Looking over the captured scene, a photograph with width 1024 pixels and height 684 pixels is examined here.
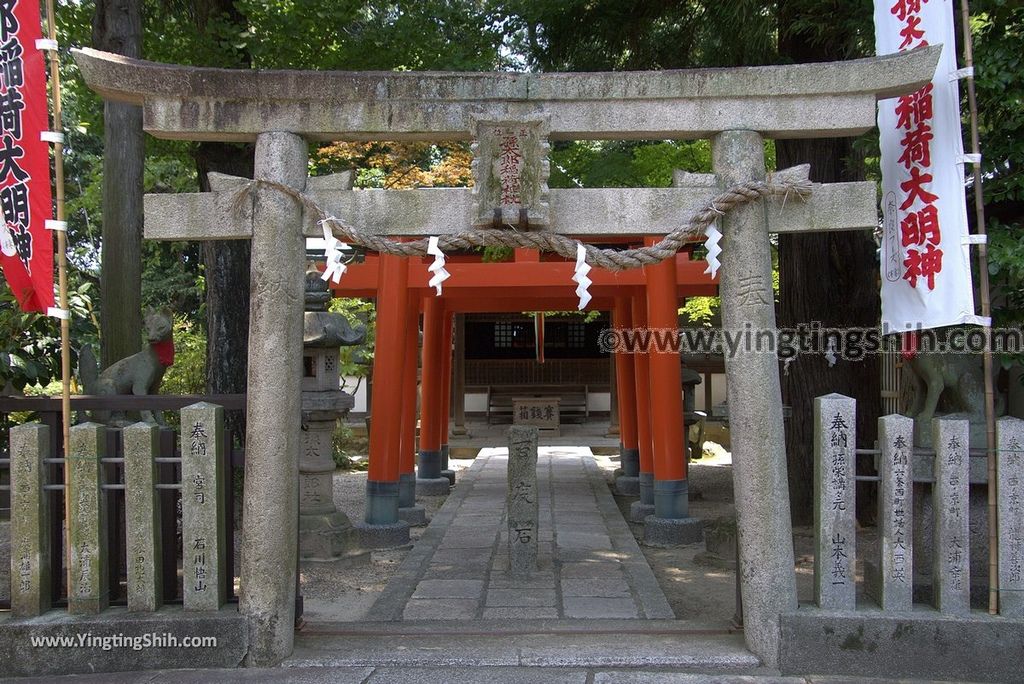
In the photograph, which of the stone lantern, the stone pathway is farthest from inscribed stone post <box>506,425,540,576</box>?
the stone lantern

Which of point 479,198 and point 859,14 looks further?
point 859,14

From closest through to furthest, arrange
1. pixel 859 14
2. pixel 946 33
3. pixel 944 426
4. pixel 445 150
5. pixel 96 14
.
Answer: pixel 944 426
pixel 946 33
pixel 859 14
pixel 96 14
pixel 445 150

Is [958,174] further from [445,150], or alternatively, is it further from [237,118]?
[445,150]

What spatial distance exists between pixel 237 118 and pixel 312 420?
4638 mm

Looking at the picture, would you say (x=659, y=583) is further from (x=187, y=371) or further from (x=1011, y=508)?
(x=187, y=371)

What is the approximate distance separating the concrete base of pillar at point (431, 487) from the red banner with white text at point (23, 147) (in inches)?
337

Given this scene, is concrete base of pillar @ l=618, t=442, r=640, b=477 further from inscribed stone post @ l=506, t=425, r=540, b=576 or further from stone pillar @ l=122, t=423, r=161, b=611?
stone pillar @ l=122, t=423, r=161, b=611

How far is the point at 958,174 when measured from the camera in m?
4.96

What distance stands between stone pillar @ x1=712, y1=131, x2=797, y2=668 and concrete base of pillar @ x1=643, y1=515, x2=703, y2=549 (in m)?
4.32

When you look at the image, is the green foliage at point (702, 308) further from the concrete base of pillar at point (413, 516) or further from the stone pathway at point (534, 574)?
the concrete base of pillar at point (413, 516)

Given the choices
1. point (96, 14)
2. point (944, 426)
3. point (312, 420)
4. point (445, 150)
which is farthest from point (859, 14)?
point (445, 150)

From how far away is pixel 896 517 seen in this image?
4.71 meters

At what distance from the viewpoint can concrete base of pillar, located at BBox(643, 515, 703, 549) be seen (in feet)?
30.1

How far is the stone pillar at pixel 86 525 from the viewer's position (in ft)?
15.8
